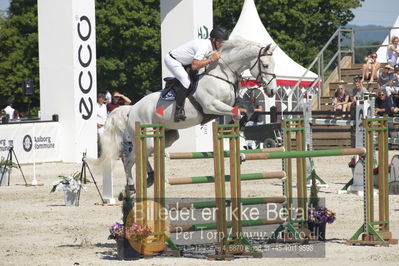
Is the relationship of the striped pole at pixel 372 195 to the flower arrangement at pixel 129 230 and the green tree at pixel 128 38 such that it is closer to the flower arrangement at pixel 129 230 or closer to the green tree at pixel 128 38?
the flower arrangement at pixel 129 230

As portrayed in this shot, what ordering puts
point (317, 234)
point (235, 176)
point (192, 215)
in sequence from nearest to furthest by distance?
point (235, 176) < point (317, 234) < point (192, 215)

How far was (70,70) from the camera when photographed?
1970 cm

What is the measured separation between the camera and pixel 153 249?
24.8 feet

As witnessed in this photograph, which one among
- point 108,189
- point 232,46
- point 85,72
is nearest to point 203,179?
point 232,46

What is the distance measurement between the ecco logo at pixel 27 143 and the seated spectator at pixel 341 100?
7034 millimetres

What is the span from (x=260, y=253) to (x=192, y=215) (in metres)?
2.95

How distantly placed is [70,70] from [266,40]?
29.5 ft

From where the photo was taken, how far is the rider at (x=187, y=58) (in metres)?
9.00

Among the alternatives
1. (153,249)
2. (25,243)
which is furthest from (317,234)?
(25,243)

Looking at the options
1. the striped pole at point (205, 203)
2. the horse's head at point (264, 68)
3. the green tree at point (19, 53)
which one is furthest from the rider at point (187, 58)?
the green tree at point (19, 53)

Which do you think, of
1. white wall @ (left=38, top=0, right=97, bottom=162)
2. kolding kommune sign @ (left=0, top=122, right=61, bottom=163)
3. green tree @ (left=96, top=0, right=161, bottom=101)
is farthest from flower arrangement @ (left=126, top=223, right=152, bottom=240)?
green tree @ (left=96, top=0, right=161, bottom=101)

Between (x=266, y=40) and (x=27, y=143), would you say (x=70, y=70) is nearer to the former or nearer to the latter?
(x=27, y=143)

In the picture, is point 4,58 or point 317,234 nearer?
point 317,234

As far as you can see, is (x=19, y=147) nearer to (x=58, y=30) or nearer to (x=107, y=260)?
(x=58, y=30)
